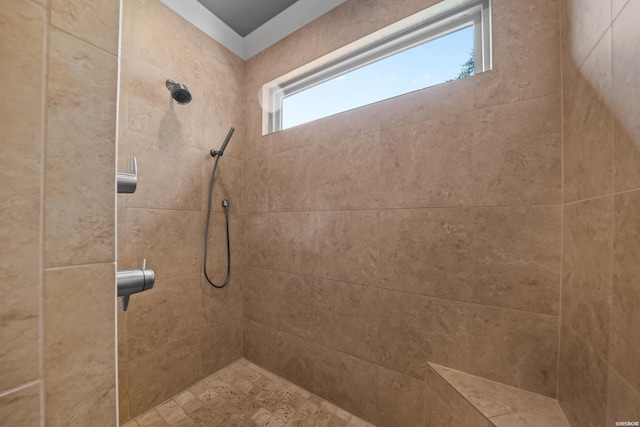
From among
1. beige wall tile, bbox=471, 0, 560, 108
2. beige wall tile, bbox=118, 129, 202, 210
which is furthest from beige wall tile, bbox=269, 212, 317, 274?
Answer: beige wall tile, bbox=471, 0, 560, 108

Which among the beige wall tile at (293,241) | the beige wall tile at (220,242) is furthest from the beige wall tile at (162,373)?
the beige wall tile at (293,241)

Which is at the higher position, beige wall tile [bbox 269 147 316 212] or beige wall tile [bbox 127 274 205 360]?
beige wall tile [bbox 269 147 316 212]

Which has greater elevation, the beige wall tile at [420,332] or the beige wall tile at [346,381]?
the beige wall tile at [420,332]

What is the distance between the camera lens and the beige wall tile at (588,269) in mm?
624

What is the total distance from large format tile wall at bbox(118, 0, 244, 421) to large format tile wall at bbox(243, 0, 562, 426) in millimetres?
320

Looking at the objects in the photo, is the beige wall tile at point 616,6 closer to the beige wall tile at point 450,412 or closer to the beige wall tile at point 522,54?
the beige wall tile at point 522,54

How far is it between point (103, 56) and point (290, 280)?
136cm

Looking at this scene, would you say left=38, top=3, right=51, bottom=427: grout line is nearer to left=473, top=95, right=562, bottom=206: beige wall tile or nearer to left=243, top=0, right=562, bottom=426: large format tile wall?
left=243, top=0, right=562, bottom=426: large format tile wall

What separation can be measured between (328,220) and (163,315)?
43.1 inches

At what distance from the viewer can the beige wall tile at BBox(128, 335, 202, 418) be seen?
125cm

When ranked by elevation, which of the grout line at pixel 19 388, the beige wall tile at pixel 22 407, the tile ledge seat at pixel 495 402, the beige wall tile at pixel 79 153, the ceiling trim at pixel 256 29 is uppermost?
the ceiling trim at pixel 256 29

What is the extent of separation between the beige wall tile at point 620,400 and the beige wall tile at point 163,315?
Result: 1769 millimetres

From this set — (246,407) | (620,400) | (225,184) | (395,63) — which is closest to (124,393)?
(246,407)

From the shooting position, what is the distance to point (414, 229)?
1.12m
